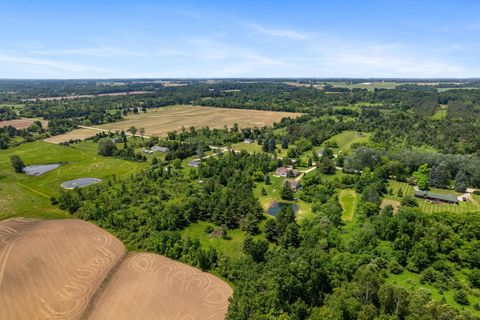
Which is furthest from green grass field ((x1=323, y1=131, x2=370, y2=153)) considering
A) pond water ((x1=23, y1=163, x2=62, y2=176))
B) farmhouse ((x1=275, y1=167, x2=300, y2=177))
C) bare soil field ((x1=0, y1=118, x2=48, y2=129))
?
bare soil field ((x1=0, y1=118, x2=48, y2=129))

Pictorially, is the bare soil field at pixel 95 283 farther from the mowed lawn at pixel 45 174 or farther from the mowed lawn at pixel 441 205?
the mowed lawn at pixel 441 205

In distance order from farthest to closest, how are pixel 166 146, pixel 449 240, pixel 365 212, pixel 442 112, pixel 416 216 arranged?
pixel 442 112, pixel 166 146, pixel 365 212, pixel 416 216, pixel 449 240

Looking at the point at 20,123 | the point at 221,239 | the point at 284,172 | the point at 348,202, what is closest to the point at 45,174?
the point at 221,239

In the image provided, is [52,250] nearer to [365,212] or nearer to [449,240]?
[365,212]

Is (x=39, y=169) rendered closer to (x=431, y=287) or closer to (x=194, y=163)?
(x=194, y=163)

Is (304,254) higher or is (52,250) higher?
(304,254)

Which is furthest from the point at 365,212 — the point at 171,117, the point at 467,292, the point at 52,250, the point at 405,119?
the point at 171,117
